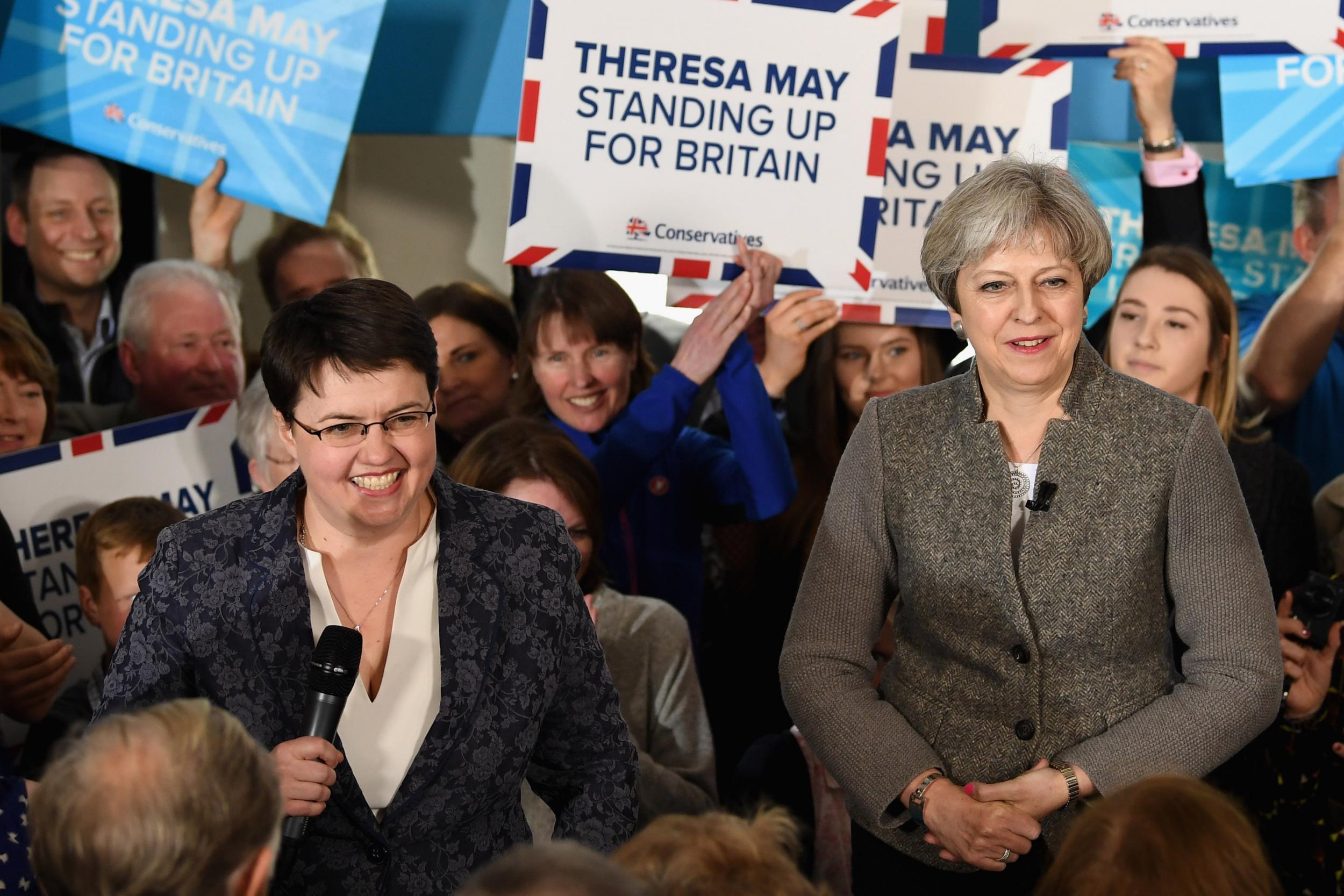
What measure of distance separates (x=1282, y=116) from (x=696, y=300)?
5.21 feet

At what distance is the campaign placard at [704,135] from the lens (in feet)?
10.1

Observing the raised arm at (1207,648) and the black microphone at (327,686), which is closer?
the black microphone at (327,686)

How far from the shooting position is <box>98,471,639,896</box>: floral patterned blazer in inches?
72.1

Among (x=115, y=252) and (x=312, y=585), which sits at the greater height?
(x=115, y=252)

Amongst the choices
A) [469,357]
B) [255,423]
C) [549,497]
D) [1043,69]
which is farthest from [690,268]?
[255,423]

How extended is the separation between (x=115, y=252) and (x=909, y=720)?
9.77ft

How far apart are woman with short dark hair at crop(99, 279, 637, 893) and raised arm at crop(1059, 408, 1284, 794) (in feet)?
2.34

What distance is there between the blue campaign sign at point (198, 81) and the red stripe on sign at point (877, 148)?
120 cm

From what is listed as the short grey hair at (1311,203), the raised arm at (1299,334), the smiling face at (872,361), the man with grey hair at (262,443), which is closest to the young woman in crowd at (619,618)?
the man with grey hair at (262,443)

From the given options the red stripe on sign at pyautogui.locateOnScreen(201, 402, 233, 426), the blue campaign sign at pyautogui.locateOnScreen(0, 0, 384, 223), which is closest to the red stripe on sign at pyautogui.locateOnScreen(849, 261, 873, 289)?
the blue campaign sign at pyautogui.locateOnScreen(0, 0, 384, 223)

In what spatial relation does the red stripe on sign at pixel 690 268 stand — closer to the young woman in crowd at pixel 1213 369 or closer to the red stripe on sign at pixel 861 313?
the red stripe on sign at pixel 861 313

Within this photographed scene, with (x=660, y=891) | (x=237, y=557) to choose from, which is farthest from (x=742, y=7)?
(x=660, y=891)

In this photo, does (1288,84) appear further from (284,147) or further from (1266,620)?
(284,147)

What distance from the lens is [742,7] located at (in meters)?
3.15
